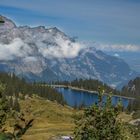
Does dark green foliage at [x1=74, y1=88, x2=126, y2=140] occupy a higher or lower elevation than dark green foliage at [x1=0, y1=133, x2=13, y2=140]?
lower

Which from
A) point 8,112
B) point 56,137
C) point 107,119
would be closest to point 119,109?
point 107,119

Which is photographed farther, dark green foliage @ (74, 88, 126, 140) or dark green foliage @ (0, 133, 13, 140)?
dark green foliage @ (74, 88, 126, 140)

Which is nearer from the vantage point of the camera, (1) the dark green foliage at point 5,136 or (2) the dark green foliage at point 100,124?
(1) the dark green foliage at point 5,136

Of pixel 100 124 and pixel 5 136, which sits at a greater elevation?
pixel 5 136

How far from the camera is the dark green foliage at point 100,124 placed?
28.9 metres

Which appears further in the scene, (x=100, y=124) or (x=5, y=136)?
(x=100, y=124)

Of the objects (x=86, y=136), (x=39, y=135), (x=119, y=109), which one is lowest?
(x=39, y=135)

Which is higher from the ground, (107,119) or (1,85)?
(1,85)

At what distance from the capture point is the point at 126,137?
29.4 metres

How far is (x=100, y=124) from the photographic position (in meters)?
29.8

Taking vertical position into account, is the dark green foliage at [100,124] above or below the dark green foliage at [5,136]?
below

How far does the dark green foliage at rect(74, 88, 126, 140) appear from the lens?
2888 centimetres

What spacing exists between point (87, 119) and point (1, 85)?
52.1 ft

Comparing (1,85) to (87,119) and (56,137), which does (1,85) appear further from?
(56,137)
